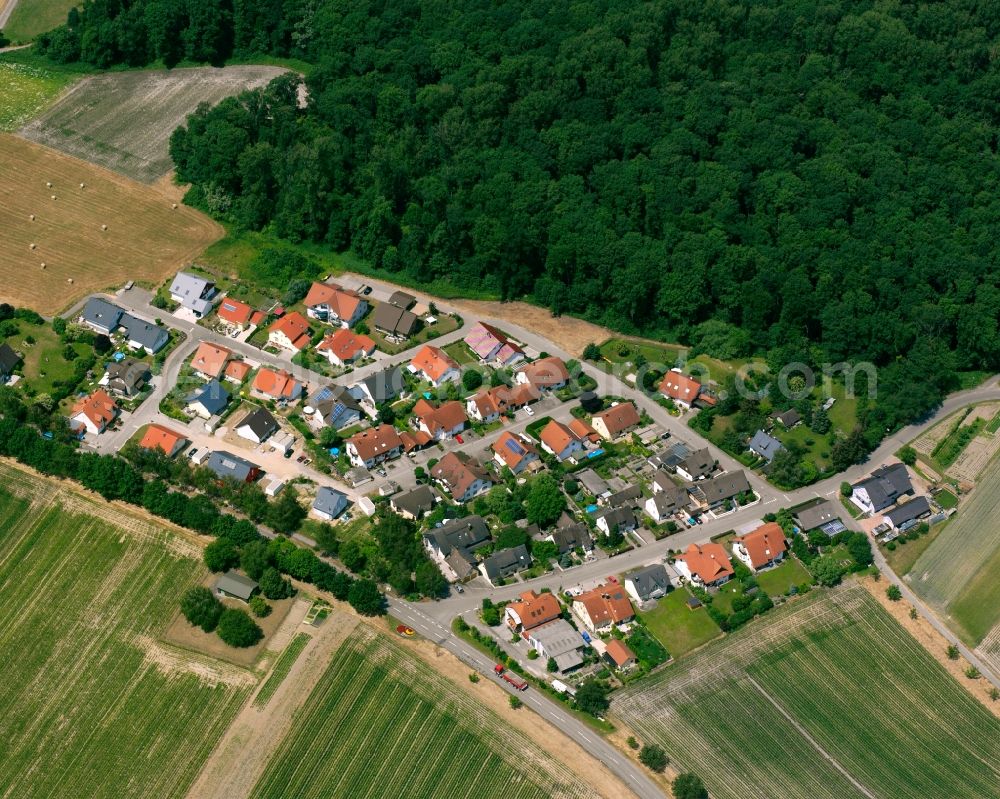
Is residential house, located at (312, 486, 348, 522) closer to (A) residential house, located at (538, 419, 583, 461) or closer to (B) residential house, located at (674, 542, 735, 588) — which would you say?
(A) residential house, located at (538, 419, 583, 461)

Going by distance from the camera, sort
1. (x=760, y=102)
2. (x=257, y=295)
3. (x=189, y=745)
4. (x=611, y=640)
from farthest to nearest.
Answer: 1. (x=760, y=102)
2. (x=257, y=295)
3. (x=611, y=640)
4. (x=189, y=745)

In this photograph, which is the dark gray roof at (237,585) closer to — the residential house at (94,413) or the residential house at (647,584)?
the residential house at (94,413)

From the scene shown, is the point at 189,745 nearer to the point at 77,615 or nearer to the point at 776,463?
the point at 77,615

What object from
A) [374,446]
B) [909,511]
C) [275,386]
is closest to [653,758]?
[909,511]

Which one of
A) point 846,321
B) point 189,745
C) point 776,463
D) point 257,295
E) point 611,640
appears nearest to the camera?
point 189,745

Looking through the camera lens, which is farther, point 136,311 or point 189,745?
point 136,311

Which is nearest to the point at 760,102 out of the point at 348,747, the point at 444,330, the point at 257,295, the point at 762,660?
the point at 444,330

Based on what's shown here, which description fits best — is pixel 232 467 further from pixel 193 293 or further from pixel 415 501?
pixel 193 293

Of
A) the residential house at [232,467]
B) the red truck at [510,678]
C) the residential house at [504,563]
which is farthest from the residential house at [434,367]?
the red truck at [510,678]
